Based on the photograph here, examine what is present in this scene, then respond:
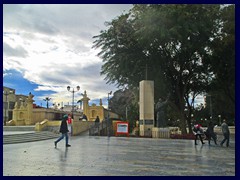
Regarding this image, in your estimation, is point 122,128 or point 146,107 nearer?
point 122,128

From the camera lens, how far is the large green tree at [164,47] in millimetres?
22891

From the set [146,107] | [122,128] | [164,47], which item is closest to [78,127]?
[122,128]

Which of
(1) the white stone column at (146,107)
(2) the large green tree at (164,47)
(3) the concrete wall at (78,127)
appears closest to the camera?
(2) the large green tree at (164,47)

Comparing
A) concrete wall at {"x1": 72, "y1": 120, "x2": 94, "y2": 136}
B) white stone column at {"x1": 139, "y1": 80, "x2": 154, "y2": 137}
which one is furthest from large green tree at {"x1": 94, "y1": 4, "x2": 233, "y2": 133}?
concrete wall at {"x1": 72, "y1": 120, "x2": 94, "y2": 136}

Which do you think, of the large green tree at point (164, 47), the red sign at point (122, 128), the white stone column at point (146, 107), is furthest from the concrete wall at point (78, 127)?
the white stone column at point (146, 107)

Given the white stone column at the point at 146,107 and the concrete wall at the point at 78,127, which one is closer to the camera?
the white stone column at the point at 146,107

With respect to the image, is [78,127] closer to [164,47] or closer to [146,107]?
[146,107]

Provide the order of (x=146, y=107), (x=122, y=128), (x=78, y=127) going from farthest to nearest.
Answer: (x=78, y=127), (x=146, y=107), (x=122, y=128)

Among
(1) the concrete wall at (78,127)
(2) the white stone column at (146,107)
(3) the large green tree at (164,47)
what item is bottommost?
(1) the concrete wall at (78,127)

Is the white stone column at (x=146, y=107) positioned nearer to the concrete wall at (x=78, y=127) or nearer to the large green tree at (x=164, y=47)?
the large green tree at (x=164, y=47)

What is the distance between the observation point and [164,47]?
2617cm

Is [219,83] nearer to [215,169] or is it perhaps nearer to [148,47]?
[148,47]

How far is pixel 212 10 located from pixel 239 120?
20084 mm

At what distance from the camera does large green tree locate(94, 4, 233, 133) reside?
75.1ft
